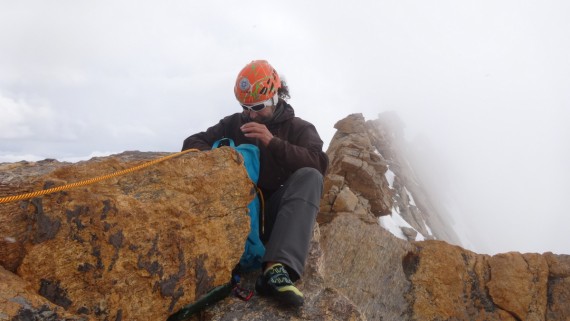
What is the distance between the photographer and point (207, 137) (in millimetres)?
6152

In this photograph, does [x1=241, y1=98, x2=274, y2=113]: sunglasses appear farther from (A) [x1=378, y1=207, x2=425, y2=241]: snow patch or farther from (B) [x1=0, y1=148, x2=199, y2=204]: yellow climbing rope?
(A) [x1=378, y1=207, x2=425, y2=241]: snow patch

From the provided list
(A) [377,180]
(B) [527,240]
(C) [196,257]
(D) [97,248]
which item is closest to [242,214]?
(C) [196,257]

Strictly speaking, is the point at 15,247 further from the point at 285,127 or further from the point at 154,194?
the point at 285,127

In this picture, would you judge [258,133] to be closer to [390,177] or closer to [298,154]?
[298,154]

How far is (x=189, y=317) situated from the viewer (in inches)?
153

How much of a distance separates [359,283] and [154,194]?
8449mm

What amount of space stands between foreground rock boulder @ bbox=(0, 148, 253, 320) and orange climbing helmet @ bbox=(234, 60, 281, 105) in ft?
4.96

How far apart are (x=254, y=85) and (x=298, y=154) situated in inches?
59.7

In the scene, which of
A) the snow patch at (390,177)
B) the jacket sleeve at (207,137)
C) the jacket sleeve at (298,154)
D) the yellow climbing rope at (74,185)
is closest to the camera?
the yellow climbing rope at (74,185)

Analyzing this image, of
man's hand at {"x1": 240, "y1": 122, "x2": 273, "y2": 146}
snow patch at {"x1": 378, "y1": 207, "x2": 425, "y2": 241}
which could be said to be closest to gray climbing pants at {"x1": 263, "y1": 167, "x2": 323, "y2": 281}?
man's hand at {"x1": 240, "y1": 122, "x2": 273, "y2": 146}

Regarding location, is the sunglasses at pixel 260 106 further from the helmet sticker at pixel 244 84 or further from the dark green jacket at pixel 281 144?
the helmet sticker at pixel 244 84

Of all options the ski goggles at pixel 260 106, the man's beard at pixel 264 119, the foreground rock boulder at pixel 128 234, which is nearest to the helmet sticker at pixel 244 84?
the ski goggles at pixel 260 106

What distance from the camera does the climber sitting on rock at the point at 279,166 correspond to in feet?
13.5

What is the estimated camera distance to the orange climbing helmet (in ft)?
18.4
